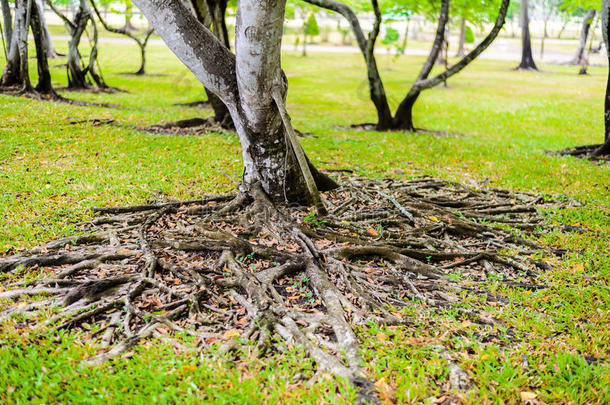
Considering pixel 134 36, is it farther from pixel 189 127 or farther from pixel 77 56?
pixel 189 127

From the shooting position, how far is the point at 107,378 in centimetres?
314

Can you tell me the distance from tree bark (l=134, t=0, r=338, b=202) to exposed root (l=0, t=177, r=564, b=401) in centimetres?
39

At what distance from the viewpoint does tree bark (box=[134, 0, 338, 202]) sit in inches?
197

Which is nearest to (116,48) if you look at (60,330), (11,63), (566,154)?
(11,63)

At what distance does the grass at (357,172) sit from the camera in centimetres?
314

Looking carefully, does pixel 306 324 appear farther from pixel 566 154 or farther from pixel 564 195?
pixel 566 154

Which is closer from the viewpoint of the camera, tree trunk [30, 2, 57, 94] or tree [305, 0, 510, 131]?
tree [305, 0, 510, 131]

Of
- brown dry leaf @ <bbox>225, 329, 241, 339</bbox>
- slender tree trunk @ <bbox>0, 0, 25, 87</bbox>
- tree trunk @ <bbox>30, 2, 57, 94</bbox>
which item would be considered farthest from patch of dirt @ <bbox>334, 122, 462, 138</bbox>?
brown dry leaf @ <bbox>225, 329, 241, 339</bbox>

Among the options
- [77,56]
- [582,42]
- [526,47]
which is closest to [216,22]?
[77,56]

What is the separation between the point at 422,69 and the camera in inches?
499

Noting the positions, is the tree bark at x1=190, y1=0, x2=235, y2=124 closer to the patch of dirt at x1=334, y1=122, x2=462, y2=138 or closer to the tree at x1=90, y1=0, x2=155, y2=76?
the patch of dirt at x1=334, y1=122, x2=462, y2=138

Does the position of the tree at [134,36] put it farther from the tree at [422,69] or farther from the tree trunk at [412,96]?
the tree trunk at [412,96]

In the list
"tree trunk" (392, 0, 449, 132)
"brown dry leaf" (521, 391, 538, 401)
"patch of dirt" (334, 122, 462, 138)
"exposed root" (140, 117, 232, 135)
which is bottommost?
"brown dry leaf" (521, 391, 538, 401)

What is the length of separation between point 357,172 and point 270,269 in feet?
14.1
